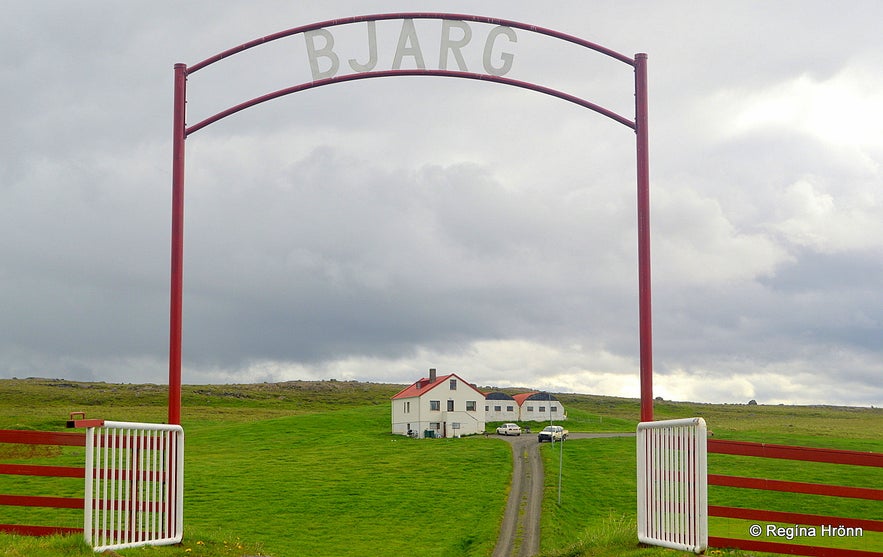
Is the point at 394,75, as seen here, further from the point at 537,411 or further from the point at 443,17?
the point at 537,411

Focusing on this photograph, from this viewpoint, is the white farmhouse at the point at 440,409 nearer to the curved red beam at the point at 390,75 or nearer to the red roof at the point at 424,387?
the red roof at the point at 424,387

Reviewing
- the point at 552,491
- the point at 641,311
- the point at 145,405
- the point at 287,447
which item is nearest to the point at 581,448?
the point at 552,491

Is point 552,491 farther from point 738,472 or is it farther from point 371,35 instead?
point 371,35

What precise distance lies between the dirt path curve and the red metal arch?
73.9ft

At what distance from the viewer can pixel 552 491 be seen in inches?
1907

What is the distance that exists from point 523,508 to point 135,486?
34.9 metres

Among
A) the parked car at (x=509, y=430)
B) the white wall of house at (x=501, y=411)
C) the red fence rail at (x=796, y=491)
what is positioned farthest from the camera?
the white wall of house at (x=501, y=411)

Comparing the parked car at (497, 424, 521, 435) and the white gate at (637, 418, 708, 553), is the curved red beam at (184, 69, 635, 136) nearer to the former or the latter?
the white gate at (637, 418, 708, 553)

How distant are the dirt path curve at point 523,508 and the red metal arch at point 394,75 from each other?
22534 mm

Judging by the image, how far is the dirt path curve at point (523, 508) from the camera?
36.2 metres

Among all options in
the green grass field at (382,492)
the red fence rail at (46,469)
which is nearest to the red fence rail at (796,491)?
the green grass field at (382,492)

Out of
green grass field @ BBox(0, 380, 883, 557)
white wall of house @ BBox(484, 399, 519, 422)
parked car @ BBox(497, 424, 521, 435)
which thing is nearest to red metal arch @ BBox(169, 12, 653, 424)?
green grass field @ BBox(0, 380, 883, 557)

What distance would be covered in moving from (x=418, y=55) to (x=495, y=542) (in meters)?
27.0

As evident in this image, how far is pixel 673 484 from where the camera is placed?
11.2 m
